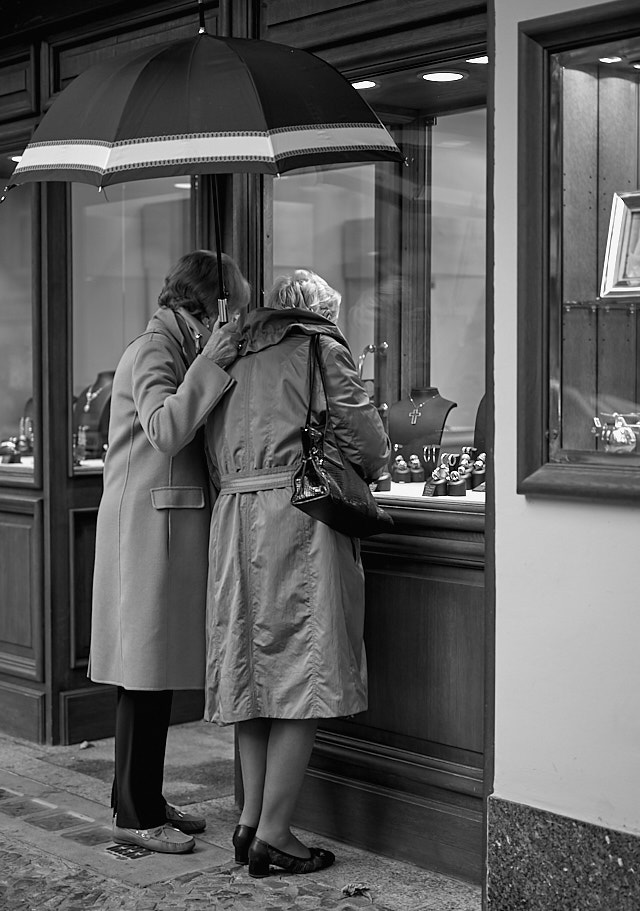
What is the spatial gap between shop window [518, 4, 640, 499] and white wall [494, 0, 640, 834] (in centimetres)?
5

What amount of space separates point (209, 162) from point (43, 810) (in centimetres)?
234

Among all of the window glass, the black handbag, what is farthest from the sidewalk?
the window glass

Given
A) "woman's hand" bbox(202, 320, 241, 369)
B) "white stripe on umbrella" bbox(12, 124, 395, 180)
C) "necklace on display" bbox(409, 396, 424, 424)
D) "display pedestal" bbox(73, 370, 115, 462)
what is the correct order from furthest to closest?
"display pedestal" bbox(73, 370, 115, 462)
"necklace on display" bbox(409, 396, 424, 424)
"woman's hand" bbox(202, 320, 241, 369)
"white stripe on umbrella" bbox(12, 124, 395, 180)

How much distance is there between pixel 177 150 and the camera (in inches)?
131

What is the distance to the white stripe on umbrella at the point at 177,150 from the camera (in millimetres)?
3307

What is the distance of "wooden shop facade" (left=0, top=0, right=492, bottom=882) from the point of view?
12.5 feet

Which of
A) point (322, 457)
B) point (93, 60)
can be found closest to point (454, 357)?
point (322, 457)

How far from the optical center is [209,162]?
329 centimetres

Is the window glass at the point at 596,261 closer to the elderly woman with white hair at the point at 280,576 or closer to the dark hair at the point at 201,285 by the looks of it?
Answer: the elderly woman with white hair at the point at 280,576

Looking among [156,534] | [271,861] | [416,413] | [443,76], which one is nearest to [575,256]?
[443,76]

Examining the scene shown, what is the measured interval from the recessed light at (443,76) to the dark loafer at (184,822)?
243 cm

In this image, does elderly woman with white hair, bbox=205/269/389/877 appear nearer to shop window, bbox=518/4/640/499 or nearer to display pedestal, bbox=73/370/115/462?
shop window, bbox=518/4/640/499

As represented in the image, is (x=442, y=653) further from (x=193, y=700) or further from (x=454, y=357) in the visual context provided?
(x=193, y=700)

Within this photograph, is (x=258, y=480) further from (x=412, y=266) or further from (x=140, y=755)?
(x=412, y=266)
